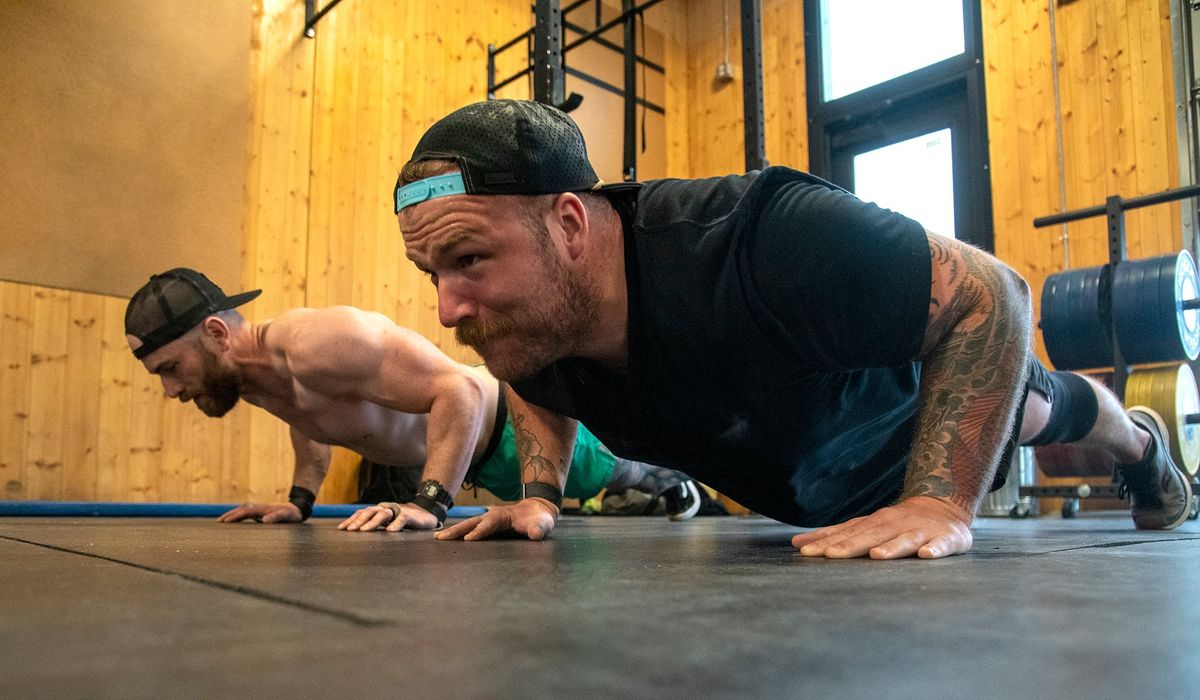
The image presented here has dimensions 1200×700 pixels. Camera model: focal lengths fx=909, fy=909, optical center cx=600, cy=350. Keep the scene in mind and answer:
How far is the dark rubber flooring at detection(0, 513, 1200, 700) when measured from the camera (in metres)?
0.35

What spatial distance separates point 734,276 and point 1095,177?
388cm

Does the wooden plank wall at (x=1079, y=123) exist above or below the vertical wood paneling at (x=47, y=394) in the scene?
above

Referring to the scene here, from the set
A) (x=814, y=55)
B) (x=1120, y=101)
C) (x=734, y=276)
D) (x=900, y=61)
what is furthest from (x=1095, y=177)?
(x=734, y=276)

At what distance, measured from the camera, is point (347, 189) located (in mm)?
4617

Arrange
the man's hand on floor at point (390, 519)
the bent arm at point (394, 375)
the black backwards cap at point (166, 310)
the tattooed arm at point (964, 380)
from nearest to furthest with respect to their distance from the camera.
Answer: the tattooed arm at point (964, 380) < the man's hand on floor at point (390, 519) < the bent arm at point (394, 375) < the black backwards cap at point (166, 310)

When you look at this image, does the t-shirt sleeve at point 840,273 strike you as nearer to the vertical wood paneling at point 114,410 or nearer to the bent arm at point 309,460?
the bent arm at point 309,460

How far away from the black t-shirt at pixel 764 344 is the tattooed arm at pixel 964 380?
0.04 m

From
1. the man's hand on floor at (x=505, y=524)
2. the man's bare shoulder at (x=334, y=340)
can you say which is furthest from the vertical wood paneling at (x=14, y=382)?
the man's hand on floor at (x=505, y=524)

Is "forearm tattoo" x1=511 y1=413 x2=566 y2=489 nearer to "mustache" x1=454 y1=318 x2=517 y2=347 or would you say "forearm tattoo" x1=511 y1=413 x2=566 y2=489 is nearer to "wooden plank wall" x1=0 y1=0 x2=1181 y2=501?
"mustache" x1=454 y1=318 x2=517 y2=347

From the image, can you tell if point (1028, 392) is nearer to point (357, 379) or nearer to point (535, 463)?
point (535, 463)

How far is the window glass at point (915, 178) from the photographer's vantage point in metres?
4.95

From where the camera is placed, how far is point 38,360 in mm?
3613

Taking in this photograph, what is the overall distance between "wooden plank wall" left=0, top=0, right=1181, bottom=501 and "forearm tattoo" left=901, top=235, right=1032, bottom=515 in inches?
140

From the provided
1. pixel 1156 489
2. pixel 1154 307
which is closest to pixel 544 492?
pixel 1156 489
